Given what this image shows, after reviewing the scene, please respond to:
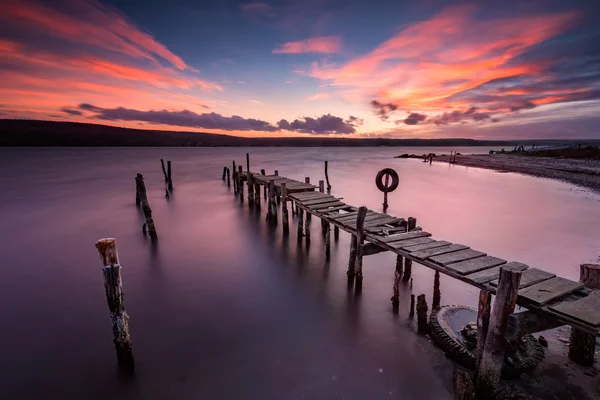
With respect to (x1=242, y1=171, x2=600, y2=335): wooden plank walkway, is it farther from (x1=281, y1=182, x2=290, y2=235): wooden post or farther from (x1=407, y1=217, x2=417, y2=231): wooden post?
(x1=281, y1=182, x2=290, y2=235): wooden post

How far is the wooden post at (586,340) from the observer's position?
5322mm

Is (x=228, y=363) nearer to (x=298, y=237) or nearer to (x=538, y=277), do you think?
(x=538, y=277)

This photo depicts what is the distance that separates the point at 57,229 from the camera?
1523 centimetres

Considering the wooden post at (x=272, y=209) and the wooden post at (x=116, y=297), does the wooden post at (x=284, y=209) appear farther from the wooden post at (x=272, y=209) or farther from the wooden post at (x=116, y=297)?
the wooden post at (x=116, y=297)

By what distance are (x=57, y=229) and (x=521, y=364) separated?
1936 cm

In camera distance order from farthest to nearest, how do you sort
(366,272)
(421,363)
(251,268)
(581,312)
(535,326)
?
(251,268) → (366,272) → (421,363) → (535,326) → (581,312)

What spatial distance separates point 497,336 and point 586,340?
7.40 ft

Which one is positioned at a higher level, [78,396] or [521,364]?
[521,364]

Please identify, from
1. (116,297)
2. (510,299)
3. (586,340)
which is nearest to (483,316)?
(510,299)

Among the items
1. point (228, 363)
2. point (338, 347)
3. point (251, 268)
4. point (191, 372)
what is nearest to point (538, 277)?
point (338, 347)

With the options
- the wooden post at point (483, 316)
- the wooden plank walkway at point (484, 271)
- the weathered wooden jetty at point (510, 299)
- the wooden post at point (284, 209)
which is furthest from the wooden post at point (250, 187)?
the wooden post at point (483, 316)

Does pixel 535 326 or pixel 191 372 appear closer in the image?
pixel 535 326

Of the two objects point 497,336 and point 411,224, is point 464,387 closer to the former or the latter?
point 497,336

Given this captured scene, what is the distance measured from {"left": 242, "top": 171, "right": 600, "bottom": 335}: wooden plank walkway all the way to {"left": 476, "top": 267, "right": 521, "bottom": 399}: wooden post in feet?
1.50
